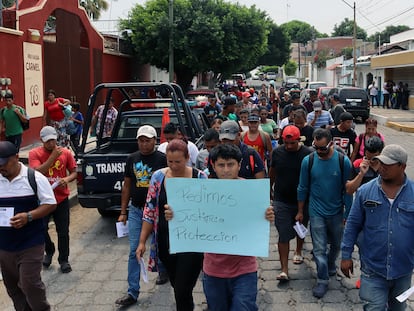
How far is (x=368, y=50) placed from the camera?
72.6m

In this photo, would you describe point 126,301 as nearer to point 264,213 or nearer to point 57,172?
point 57,172

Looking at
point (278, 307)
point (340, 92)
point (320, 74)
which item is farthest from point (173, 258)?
point (320, 74)

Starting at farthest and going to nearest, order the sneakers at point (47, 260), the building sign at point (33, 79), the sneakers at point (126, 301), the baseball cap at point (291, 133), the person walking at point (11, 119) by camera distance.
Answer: the building sign at point (33, 79) → the person walking at point (11, 119) → the sneakers at point (47, 260) → the baseball cap at point (291, 133) → the sneakers at point (126, 301)

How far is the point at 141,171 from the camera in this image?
527 centimetres

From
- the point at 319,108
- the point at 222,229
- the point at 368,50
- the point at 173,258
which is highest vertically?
the point at 368,50

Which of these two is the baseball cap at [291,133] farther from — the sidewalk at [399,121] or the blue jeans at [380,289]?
the sidewalk at [399,121]

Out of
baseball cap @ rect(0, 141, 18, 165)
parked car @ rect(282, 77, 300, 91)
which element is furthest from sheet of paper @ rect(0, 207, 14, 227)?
parked car @ rect(282, 77, 300, 91)

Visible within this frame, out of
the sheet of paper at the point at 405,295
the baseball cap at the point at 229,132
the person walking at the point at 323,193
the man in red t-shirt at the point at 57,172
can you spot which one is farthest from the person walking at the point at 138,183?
the sheet of paper at the point at 405,295

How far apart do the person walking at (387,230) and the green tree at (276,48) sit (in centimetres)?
5875

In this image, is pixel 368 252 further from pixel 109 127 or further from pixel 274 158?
pixel 109 127

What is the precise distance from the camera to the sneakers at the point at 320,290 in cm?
523

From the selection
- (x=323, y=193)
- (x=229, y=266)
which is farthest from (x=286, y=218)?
(x=229, y=266)

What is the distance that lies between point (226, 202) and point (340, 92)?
23.0m

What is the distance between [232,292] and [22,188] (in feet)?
6.14
